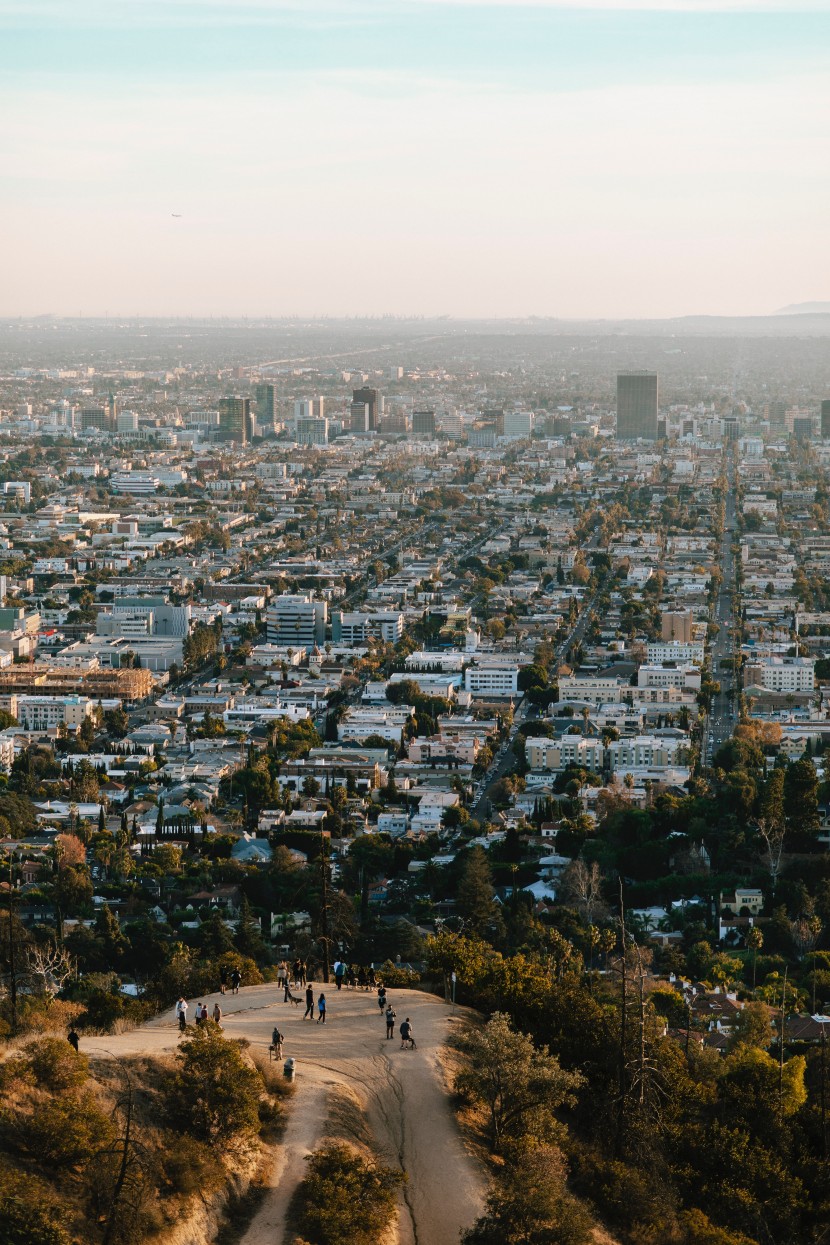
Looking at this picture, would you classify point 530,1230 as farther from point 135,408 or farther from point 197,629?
point 135,408

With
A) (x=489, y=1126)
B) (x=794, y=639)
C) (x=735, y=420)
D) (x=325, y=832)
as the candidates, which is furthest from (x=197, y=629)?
(x=735, y=420)

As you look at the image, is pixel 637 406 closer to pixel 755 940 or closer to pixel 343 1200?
pixel 755 940

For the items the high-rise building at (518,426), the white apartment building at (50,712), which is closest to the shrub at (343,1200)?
the white apartment building at (50,712)

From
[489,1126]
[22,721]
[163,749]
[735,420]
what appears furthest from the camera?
[735,420]

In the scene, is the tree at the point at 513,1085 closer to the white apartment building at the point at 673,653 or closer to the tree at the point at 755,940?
the tree at the point at 755,940

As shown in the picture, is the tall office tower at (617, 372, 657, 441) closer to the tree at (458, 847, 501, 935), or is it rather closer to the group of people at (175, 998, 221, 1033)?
the tree at (458, 847, 501, 935)

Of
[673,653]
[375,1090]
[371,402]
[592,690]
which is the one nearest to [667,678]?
[592,690]
